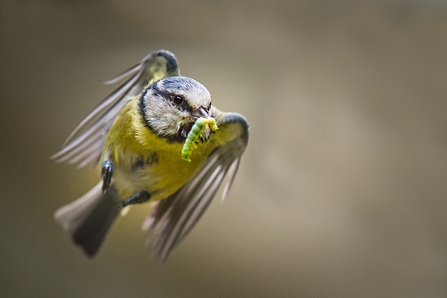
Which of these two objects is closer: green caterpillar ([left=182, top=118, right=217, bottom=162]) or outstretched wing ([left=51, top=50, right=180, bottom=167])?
green caterpillar ([left=182, top=118, right=217, bottom=162])

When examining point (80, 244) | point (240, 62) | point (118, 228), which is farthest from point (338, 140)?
point (80, 244)

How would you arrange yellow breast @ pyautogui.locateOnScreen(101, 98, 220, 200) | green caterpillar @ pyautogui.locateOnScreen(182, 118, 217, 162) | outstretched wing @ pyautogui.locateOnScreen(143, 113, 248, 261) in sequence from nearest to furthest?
1. green caterpillar @ pyautogui.locateOnScreen(182, 118, 217, 162)
2. yellow breast @ pyautogui.locateOnScreen(101, 98, 220, 200)
3. outstretched wing @ pyautogui.locateOnScreen(143, 113, 248, 261)

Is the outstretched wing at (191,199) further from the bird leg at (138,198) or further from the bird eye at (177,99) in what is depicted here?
the bird eye at (177,99)

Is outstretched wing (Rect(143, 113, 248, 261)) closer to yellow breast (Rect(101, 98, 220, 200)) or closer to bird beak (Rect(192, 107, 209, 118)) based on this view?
yellow breast (Rect(101, 98, 220, 200))

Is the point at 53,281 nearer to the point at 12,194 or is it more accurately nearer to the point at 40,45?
the point at 12,194

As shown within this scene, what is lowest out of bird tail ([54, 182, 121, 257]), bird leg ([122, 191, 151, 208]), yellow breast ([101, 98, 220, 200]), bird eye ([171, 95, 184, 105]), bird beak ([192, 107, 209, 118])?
bird tail ([54, 182, 121, 257])

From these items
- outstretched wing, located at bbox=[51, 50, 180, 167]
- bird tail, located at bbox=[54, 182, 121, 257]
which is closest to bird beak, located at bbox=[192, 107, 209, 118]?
outstretched wing, located at bbox=[51, 50, 180, 167]

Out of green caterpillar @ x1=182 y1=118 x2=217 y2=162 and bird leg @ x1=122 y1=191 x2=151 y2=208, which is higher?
green caterpillar @ x1=182 y1=118 x2=217 y2=162

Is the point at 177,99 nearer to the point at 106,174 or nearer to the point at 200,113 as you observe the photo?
the point at 200,113

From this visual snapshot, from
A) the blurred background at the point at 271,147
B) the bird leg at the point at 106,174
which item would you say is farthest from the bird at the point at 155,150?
the blurred background at the point at 271,147
